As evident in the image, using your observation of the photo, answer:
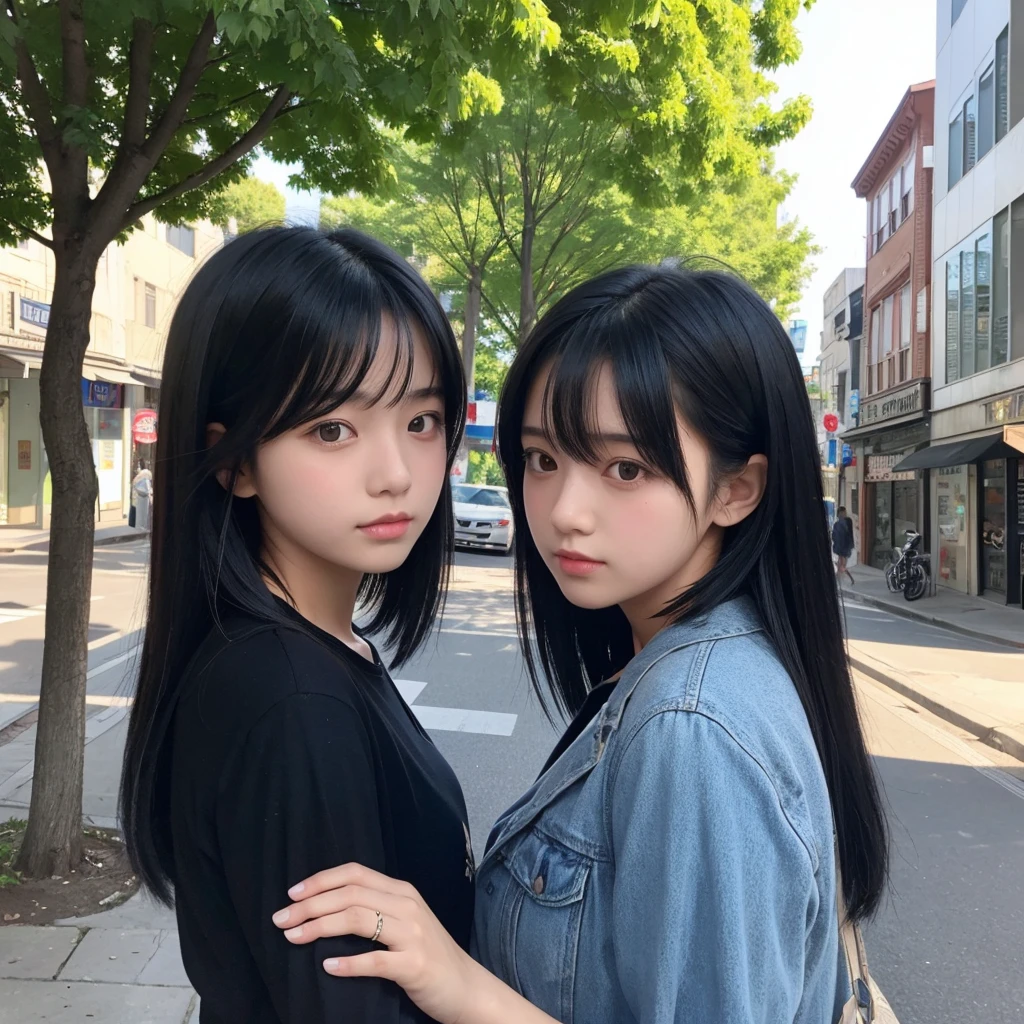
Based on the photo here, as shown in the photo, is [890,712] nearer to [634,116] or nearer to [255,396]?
[634,116]

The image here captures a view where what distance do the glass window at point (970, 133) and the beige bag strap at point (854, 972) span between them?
19.9m

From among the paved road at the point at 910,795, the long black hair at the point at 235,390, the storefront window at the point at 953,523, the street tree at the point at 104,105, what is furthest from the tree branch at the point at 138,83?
the storefront window at the point at 953,523

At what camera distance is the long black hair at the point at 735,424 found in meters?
1.08

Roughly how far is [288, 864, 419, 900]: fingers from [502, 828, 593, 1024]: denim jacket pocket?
0.18m

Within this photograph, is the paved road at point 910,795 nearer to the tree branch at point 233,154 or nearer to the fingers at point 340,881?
the fingers at point 340,881

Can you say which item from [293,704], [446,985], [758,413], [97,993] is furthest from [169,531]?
[97,993]

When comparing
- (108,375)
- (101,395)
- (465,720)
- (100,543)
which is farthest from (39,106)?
(101,395)

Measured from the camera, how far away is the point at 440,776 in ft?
4.31

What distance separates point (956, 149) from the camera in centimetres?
1903

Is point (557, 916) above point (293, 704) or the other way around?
the other way around

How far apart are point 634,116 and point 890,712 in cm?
526

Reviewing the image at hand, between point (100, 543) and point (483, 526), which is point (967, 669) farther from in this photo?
point (100, 543)

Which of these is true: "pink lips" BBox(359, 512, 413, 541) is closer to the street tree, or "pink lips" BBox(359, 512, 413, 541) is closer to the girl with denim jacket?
the girl with denim jacket

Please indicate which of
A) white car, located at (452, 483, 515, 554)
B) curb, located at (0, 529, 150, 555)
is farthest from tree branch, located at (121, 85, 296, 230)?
white car, located at (452, 483, 515, 554)
